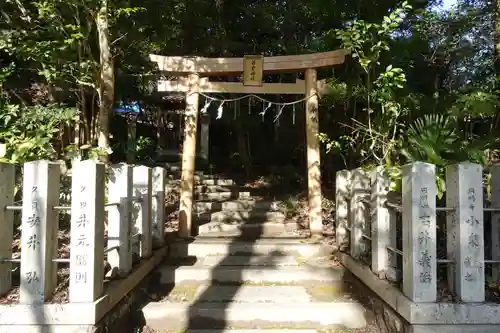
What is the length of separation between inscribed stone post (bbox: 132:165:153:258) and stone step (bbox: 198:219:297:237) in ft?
6.17

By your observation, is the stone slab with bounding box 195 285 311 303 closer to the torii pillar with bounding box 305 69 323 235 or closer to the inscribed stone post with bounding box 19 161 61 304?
the torii pillar with bounding box 305 69 323 235

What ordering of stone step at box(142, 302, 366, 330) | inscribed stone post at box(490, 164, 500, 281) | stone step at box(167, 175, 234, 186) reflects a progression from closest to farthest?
inscribed stone post at box(490, 164, 500, 281) → stone step at box(142, 302, 366, 330) → stone step at box(167, 175, 234, 186)

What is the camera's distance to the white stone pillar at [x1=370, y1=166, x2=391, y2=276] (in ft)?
12.9

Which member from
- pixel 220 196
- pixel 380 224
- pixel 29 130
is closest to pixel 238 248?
pixel 380 224

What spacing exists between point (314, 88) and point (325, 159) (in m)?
3.89

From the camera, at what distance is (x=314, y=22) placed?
943 cm

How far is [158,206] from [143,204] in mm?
756

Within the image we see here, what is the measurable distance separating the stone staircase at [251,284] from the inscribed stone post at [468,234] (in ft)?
3.91

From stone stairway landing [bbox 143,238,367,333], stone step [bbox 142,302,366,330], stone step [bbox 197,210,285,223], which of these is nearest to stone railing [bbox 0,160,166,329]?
stone step [bbox 142,302,366,330]

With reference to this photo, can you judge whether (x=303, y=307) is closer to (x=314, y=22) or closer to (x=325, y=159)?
(x=325, y=159)

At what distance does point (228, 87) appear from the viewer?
6.42 metres

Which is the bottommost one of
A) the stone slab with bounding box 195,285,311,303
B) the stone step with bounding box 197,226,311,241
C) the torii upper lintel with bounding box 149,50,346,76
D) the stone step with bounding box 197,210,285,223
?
the stone slab with bounding box 195,285,311,303

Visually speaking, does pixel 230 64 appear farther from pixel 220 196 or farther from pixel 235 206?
pixel 220 196

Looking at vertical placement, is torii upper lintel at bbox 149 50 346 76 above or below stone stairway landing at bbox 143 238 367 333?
above
